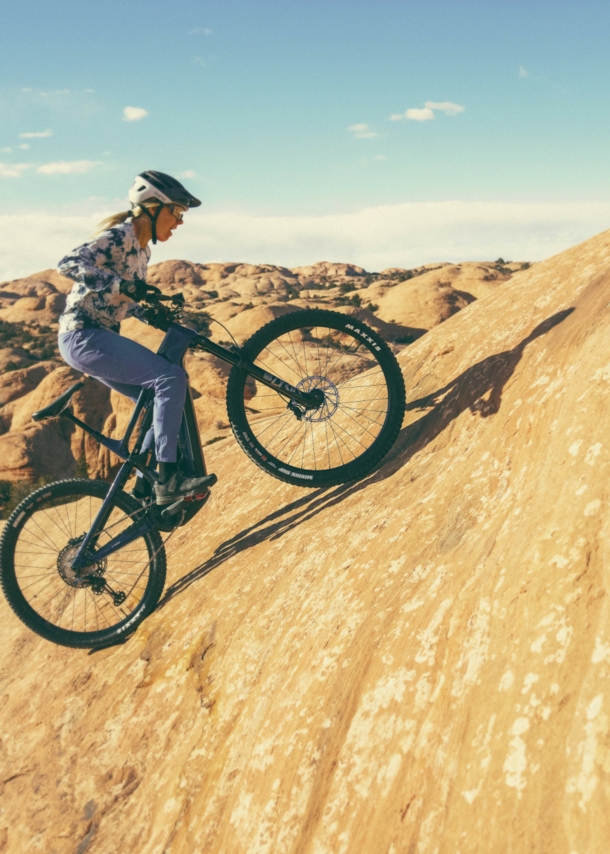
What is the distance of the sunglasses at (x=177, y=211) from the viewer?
507 centimetres

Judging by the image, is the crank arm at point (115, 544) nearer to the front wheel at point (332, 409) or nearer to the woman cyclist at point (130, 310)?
the woman cyclist at point (130, 310)

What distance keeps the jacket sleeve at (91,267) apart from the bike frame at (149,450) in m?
0.67

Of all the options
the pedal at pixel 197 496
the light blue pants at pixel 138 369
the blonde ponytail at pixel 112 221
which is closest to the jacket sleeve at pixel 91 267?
the blonde ponytail at pixel 112 221

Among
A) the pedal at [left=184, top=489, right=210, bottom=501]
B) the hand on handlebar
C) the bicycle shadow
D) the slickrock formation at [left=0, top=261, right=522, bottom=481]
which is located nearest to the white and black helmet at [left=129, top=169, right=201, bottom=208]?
the hand on handlebar

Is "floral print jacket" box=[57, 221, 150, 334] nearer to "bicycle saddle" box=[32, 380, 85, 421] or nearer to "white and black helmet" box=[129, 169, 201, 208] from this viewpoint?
"white and black helmet" box=[129, 169, 201, 208]

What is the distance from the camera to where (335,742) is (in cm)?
299

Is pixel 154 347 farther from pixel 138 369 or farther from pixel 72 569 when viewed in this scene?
pixel 138 369

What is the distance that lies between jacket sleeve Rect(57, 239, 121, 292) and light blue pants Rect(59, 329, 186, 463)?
1.26ft

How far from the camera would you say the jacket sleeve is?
15.5 ft

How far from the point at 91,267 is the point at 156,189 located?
842 mm

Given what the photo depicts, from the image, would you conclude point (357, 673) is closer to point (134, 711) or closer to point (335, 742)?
point (335, 742)

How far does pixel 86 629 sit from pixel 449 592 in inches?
166

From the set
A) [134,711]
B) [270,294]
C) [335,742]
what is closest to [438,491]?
[335,742]

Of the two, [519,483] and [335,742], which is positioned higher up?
[519,483]
